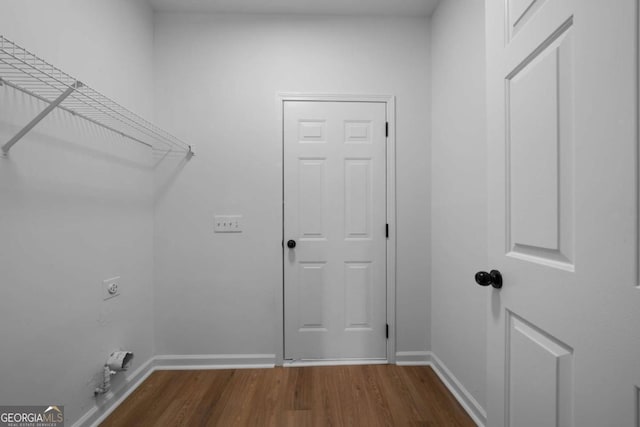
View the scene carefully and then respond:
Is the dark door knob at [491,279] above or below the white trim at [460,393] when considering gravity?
above

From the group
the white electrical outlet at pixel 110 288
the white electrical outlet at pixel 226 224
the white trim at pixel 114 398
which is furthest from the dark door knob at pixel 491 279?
the white trim at pixel 114 398

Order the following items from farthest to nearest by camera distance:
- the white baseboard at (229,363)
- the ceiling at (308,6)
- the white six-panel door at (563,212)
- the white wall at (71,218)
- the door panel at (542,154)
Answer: the ceiling at (308,6) → the white baseboard at (229,363) → the white wall at (71,218) → the door panel at (542,154) → the white six-panel door at (563,212)

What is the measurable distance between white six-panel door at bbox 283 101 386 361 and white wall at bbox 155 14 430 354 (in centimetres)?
12

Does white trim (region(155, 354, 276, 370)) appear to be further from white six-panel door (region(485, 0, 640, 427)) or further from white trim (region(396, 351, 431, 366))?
white six-panel door (region(485, 0, 640, 427))

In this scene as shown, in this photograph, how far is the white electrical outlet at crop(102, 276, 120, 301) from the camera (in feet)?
5.33

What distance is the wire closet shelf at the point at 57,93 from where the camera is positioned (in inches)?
39.4

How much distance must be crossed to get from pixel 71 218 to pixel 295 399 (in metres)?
1.59

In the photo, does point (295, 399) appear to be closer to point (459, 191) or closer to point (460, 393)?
point (460, 393)

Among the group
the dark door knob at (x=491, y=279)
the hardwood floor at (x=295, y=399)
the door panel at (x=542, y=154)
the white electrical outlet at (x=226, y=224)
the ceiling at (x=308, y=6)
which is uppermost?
the ceiling at (x=308, y=6)

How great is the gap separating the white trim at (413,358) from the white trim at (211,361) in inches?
37.6

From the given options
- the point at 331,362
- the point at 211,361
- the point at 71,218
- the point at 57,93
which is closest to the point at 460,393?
the point at 331,362

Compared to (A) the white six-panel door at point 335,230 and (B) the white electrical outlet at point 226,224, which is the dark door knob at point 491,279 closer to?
(A) the white six-panel door at point 335,230

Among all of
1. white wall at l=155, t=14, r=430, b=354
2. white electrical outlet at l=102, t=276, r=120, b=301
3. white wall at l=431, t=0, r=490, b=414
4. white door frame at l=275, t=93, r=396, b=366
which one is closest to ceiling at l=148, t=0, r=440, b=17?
white wall at l=155, t=14, r=430, b=354

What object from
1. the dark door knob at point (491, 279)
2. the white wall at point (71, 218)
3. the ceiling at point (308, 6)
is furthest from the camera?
the ceiling at point (308, 6)
